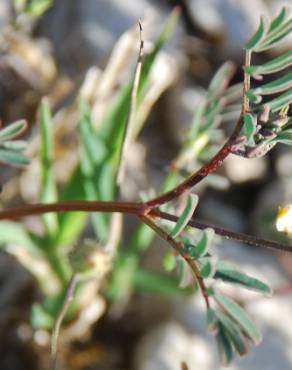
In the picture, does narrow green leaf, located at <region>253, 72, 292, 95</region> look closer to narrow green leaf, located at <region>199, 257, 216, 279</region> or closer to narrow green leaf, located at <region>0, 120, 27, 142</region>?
narrow green leaf, located at <region>199, 257, 216, 279</region>

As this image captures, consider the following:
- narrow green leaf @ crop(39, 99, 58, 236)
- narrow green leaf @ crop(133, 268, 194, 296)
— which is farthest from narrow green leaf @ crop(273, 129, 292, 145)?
narrow green leaf @ crop(133, 268, 194, 296)

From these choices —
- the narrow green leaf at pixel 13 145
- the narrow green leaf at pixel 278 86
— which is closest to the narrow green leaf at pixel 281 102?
the narrow green leaf at pixel 278 86

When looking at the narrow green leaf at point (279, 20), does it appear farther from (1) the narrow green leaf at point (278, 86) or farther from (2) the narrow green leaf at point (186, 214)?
(2) the narrow green leaf at point (186, 214)

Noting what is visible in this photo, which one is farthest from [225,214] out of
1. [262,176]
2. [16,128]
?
[16,128]

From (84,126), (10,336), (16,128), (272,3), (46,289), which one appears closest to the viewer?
(16,128)

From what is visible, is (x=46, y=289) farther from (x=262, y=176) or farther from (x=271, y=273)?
(x=262, y=176)
